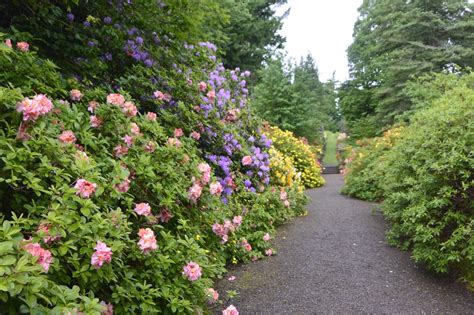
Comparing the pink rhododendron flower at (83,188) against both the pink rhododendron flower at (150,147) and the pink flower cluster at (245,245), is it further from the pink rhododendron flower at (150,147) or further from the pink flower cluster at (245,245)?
the pink flower cluster at (245,245)

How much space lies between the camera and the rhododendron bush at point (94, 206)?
134cm

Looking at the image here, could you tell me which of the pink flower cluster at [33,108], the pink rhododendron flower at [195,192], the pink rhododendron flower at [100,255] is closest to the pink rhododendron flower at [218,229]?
the pink rhododendron flower at [195,192]

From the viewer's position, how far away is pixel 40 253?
1287 millimetres

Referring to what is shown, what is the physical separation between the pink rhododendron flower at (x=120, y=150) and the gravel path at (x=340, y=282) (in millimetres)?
1383

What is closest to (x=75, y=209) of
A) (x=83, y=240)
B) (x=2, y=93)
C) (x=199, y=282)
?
(x=83, y=240)

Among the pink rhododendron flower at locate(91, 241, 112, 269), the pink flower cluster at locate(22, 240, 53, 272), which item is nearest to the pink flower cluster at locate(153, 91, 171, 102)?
the pink rhododendron flower at locate(91, 241, 112, 269)

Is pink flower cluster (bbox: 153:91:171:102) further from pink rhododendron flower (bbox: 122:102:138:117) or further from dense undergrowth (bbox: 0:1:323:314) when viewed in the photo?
pink rhododendron flower (bbox: 122:102:138:117)

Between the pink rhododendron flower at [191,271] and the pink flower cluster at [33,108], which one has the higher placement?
the pink flower cluster at [33,108]

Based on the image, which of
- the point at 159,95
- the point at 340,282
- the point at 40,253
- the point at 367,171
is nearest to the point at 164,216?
the point at 40,253

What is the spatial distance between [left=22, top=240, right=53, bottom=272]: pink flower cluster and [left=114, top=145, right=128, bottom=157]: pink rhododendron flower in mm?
915

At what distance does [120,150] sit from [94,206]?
0.67 meters

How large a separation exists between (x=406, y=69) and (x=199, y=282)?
1244 centimetres

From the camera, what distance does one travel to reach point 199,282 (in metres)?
2.00

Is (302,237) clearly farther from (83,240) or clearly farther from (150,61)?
(83,240)
